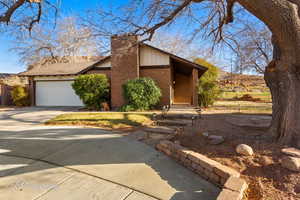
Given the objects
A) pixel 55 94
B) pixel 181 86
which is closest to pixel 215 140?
pixel 181 86

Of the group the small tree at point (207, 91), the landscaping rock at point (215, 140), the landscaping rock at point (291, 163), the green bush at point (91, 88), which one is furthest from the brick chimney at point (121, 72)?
the landscaping rock at point (291, 163)

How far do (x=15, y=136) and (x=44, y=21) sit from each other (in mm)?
4888

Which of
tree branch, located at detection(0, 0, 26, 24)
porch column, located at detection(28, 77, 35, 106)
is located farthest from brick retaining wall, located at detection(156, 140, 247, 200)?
porch column, located at detection(28, 77, 35, 106)

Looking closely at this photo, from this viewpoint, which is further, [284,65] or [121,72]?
[121,72]

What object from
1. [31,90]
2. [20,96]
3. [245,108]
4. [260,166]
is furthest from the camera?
[31,90]

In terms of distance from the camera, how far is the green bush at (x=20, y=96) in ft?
45.7

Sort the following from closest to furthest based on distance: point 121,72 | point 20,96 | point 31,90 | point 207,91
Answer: point 121,72 → point 207,91 → point 20,96 → point 31,90

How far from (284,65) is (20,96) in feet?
57.5

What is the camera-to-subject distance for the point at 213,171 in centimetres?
267

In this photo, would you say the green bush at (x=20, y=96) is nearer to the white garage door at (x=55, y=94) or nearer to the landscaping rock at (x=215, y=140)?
the white garage door at (x=55, y=94)

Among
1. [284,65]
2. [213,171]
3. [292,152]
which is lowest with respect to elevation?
[213,171]

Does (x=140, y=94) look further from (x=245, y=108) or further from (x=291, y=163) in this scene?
(x=291, y=163)

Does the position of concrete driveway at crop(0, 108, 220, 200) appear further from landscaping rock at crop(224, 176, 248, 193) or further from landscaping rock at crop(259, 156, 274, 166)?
landscaping rock at crop(259, 156, 274, 166)

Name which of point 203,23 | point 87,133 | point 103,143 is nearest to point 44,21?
point 87,133
